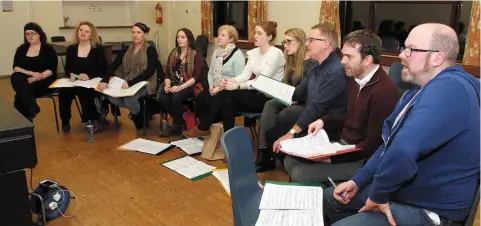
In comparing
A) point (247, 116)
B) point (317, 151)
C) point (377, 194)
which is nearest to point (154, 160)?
point (247, 116)

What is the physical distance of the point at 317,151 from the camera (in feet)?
6.87

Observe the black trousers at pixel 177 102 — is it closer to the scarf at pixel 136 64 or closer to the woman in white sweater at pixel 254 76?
the scarf at pixel 136 64

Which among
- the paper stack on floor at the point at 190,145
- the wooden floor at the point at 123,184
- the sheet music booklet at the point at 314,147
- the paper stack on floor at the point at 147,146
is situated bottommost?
the wooden floor at the point at 123,184

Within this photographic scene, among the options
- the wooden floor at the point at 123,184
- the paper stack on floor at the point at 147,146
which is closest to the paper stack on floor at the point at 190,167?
the wooden floor at the point at 123,184

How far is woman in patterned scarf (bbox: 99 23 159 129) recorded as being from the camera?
13.5 ft

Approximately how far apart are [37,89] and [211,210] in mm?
2623

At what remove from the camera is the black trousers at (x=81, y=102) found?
14.1 ft

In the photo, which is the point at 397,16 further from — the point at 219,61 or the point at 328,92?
the point at 328,92

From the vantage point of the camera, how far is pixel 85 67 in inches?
170

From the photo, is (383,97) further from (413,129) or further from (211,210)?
(211,210)

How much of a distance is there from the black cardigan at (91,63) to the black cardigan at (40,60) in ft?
0.52

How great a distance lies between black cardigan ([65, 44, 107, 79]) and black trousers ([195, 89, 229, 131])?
1.25m

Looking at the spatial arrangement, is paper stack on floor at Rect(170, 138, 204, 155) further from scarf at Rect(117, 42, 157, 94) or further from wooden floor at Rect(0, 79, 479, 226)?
scarf at Rect(117, 42, 157, 94)

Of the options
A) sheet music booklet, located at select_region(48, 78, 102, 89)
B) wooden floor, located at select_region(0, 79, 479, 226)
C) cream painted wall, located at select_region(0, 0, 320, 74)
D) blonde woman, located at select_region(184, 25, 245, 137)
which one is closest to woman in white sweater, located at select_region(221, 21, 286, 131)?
blonde woman, located at select_region(184, 25, 245, 137)
